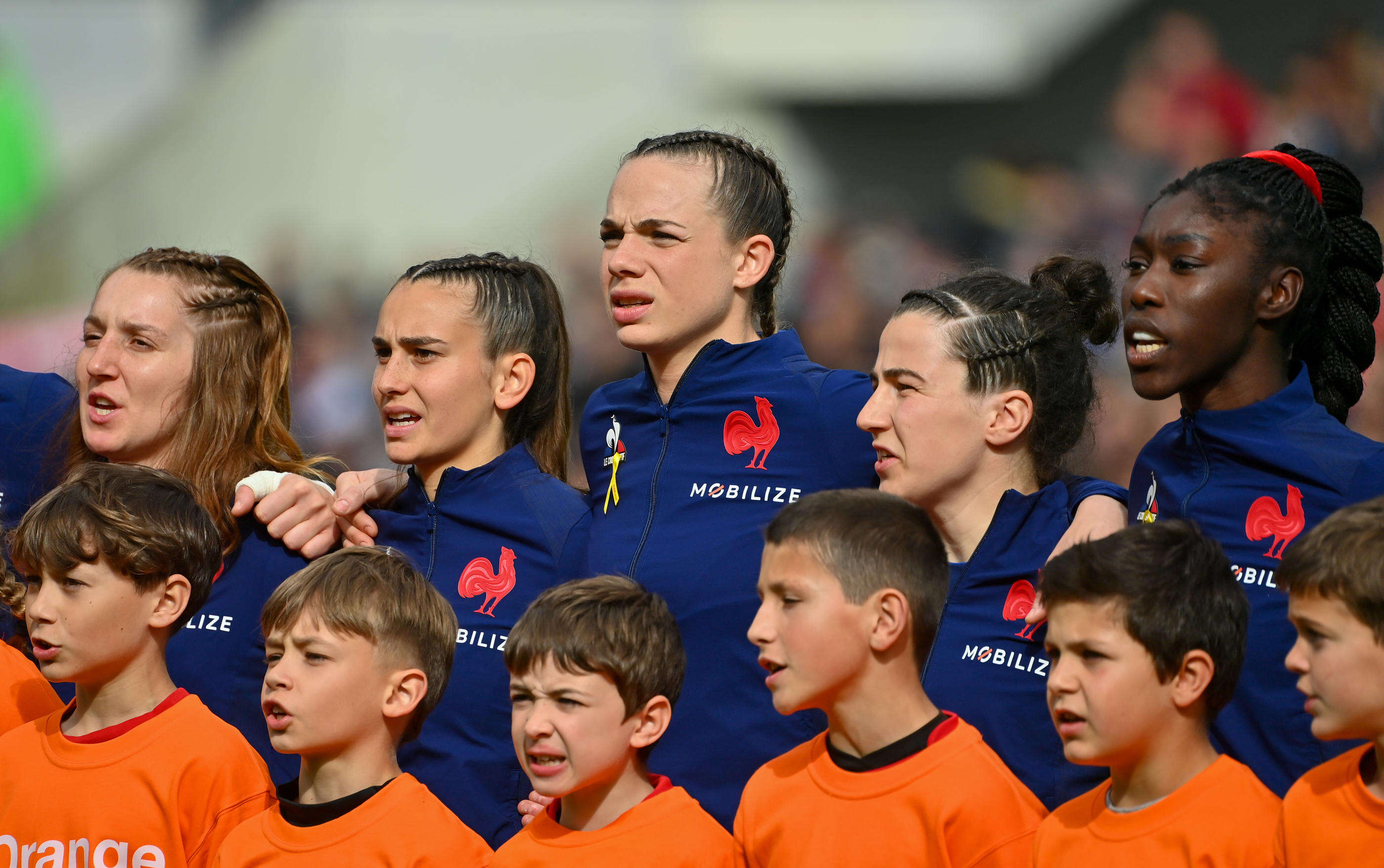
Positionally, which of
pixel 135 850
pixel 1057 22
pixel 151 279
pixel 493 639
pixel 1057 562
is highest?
pixel 1057 22

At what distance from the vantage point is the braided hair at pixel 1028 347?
10.3ft

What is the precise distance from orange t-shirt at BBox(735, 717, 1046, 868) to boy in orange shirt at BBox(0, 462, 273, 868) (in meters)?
1.15

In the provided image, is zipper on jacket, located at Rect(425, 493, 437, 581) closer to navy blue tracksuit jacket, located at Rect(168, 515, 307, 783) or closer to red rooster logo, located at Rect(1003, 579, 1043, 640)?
navy blue tracksuit jacket, located at Rect(168, 515, 307, 783)

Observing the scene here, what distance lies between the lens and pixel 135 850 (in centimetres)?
298

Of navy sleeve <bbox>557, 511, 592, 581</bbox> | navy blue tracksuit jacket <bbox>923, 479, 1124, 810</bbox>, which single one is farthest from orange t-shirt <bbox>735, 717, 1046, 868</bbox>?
navy sleeve <bbox>557, 511, 592, 581</bbox>

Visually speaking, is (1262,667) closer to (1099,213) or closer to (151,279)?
(151,279)

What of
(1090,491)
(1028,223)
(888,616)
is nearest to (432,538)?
(888,616)

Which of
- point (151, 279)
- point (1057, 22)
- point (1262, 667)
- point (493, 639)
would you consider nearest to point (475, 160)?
point (1057, 22)

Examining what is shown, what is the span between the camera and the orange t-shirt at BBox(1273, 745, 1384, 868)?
2.30 m

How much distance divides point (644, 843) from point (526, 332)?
1.46 m

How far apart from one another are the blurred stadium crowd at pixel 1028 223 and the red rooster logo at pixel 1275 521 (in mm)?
5359

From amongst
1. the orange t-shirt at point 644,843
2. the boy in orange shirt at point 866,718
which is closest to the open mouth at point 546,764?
the orange t-shirt at point 644,843

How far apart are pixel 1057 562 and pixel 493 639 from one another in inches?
52.0

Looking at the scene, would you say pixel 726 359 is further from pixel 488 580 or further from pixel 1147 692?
pixel 1147 692
